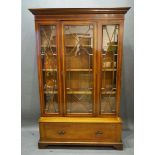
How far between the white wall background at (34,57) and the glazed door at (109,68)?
57 centimetres

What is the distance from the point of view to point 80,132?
9.11ft

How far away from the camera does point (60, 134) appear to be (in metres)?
2.79

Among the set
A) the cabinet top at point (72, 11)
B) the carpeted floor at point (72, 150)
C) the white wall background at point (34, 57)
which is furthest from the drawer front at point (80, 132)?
the cabinet top at point (72, 11)

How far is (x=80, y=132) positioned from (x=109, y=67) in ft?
3.07

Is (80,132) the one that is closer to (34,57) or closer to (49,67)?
(49,67)

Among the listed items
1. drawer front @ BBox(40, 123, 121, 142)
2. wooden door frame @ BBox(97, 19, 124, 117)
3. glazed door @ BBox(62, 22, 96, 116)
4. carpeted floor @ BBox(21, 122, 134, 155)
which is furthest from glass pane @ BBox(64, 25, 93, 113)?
carpeted floor @ BBox(21, 122, 134, 155)

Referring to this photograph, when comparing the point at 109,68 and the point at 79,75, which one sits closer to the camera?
the point at 109,68

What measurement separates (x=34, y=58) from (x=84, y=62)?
96 cm

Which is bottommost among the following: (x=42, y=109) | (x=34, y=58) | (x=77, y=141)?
(x=77, y=141)

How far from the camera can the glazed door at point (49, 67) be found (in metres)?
2.73

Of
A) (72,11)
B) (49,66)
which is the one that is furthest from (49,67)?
(72,11)

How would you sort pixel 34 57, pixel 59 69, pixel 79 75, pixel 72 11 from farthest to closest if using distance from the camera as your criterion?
pixel 34 57, pixel 79 75, pixel 59 69, pixel 72 11
